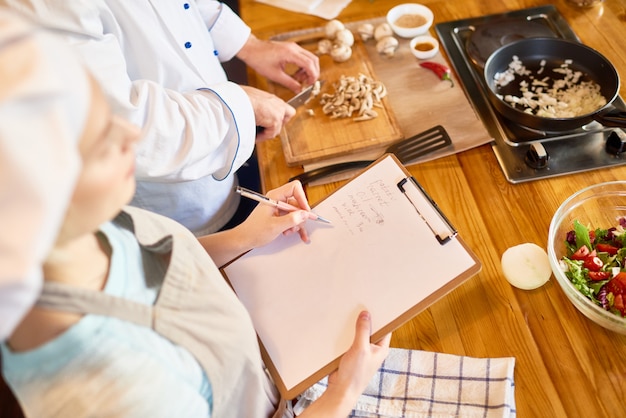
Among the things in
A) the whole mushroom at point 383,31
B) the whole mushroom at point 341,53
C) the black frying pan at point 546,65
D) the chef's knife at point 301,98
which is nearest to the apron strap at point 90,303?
the chef's knife at point 301,98

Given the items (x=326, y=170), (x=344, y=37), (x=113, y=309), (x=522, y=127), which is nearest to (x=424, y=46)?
(x=344, y=37)

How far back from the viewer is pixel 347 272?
80 centimetres

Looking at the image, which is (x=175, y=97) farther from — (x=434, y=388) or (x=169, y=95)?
(x=434, y=388)

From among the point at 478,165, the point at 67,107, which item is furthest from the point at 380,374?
the point at 67,107

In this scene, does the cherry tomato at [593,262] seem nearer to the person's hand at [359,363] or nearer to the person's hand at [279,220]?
the person's hand at [359,363]

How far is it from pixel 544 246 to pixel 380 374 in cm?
38

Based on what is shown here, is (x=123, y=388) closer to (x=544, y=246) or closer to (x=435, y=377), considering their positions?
(x=435, y=377)

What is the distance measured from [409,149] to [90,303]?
76 cm

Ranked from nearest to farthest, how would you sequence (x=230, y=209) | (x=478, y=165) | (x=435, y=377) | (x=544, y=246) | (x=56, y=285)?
(x=56, y=285) < (x=435, y=377) < (x=544, y=246) < (x=478, y=165) < (x=230, y=209)

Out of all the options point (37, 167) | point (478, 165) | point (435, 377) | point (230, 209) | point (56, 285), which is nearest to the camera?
point (37, 167)

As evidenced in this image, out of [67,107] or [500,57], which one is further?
[500,57]

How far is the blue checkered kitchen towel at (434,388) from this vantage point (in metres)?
0.71

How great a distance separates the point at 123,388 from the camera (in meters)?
0.46

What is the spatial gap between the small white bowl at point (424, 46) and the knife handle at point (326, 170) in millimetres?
379
